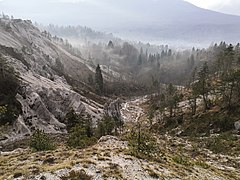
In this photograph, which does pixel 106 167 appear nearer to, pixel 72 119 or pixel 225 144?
pixel 225 144

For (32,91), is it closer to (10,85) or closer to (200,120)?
(10,85)

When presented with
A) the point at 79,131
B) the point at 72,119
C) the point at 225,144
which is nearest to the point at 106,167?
the point at 79,131

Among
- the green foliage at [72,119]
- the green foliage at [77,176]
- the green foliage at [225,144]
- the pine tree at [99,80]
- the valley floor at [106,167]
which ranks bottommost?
the pine tree at [99,80]

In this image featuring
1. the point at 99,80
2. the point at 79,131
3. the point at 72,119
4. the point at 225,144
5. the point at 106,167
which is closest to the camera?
the point at 106,167

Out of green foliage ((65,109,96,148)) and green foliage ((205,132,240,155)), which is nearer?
green foliage ((65,109,96,148))

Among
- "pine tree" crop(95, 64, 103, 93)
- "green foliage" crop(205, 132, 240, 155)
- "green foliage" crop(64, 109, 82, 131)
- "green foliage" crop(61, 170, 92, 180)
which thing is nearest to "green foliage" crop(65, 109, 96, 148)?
"green foliage" crop(64, 109, 82, 131)

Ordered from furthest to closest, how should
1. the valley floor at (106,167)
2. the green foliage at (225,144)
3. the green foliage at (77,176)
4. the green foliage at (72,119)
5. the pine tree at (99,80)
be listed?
1. the pine tree at (99,80)
2. the green foliage at (72,119)
3. the green foliage at (225,144)
4. the valley floor at (106,167)
5. the green foliage at (77,176)

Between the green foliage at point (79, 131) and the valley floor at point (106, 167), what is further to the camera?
the green foliage at point (79, 131)

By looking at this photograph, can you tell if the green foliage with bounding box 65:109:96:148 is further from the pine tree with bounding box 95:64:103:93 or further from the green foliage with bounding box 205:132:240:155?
the pine tree with bounding box 95:64:103:93

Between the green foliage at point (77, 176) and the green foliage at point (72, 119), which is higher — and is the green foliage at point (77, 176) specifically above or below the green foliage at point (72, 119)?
above

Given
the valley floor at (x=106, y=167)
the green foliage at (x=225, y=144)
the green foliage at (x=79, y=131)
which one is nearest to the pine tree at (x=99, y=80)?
the green foliage at (x=79, y=131)

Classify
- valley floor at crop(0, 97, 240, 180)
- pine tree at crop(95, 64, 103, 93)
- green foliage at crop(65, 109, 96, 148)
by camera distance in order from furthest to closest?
pine tree at crop(95, 64, 103, 93) < green foliage at crop(65, 109, 96, 148) < valley floor at crop(0, 97, 240, 180)

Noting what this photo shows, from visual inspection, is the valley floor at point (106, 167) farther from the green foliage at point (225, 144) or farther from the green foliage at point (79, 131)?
the green foliage at point (79, 131)

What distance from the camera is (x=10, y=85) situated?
8869 centimetres
